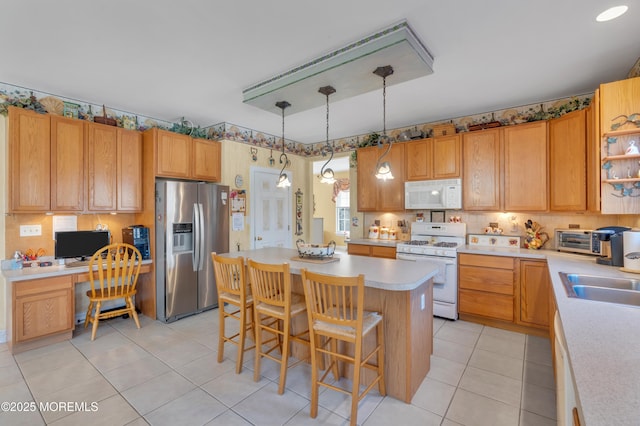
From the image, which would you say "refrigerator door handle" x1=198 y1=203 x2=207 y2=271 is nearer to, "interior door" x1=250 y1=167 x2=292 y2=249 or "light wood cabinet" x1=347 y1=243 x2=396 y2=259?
"interior door" x1=250 y1=167 x2=292 y2=249

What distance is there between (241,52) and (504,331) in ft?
12.6

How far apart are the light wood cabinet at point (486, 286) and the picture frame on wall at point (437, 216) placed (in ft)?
2.56

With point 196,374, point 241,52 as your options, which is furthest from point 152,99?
point 196,374

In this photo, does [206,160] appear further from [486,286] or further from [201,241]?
[486,286]

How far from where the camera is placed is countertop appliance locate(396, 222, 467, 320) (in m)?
3.59

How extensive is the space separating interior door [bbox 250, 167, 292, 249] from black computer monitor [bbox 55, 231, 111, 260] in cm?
191

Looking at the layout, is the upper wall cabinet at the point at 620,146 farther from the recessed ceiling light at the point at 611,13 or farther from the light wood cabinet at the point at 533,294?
the light wood cabinet at the point at 533,294

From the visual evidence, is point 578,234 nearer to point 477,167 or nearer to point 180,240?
point 477,167

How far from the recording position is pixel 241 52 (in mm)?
2430

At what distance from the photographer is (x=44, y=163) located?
3.07 meters

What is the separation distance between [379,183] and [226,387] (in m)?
3.29

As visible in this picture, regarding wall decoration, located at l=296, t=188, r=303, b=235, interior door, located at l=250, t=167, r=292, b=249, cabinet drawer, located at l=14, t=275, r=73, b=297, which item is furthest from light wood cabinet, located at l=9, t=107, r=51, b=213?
wall decoration, located at l=296, t=188, r=303, b=235

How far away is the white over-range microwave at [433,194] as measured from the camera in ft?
12.8

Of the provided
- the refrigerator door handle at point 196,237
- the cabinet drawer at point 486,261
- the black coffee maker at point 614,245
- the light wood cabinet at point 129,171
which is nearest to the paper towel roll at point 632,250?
the black coffee maker at point 614,245
